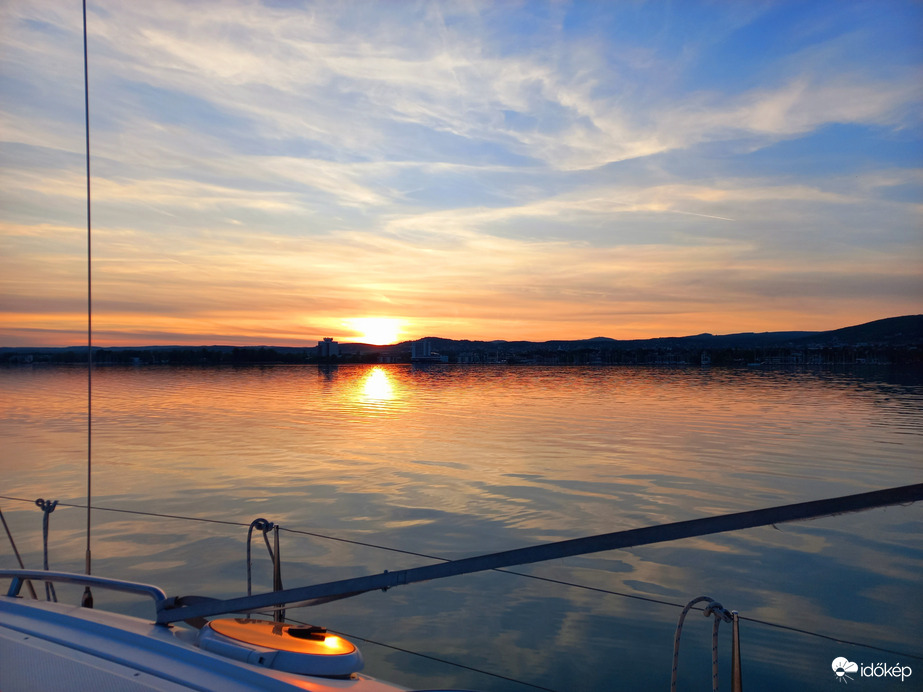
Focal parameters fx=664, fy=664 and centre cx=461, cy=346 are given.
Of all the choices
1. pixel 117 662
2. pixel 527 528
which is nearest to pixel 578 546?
pixel 117 662

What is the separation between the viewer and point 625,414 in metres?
32.0

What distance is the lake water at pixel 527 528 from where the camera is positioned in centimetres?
674

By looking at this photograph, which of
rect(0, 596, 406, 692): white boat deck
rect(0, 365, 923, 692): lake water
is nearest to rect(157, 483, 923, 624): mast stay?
rect(0, 596, 406, 692): white boat deck

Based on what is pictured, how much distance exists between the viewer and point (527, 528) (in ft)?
36.8

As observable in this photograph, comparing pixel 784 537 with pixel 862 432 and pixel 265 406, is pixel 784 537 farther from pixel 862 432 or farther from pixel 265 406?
pixel 265 406

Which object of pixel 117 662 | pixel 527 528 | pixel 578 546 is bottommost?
pixel 527 528

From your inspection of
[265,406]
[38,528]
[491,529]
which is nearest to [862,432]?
[491,529]

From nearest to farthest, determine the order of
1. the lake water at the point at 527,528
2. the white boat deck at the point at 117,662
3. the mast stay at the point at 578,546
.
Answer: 1. the mast stay at the point at 578,546
2. the white boat deck at the point at 117,662
3. the lake water at the point at 527,528

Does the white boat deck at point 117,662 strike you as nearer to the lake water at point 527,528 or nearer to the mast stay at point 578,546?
the mast stay at point 578,546

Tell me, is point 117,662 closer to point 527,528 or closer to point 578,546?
point 578,546

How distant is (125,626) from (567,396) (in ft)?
141

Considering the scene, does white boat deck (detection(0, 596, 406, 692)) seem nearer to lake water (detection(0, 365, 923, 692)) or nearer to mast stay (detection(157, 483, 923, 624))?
mast stay (detection(157, 483, 923, 624))

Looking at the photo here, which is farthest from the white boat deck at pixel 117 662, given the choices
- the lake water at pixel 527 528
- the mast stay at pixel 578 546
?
the lake water at pixel 527 528

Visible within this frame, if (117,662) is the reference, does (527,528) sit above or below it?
below
